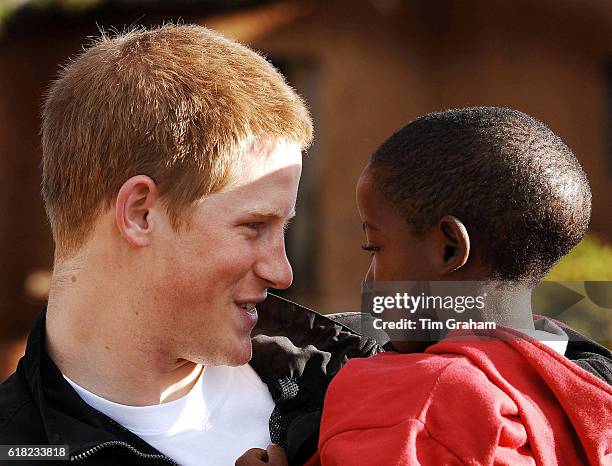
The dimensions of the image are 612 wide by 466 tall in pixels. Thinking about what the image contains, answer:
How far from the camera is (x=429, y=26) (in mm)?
8023

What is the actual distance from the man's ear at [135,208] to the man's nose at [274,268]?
0.84 ft

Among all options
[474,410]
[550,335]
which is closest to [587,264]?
[550,335]

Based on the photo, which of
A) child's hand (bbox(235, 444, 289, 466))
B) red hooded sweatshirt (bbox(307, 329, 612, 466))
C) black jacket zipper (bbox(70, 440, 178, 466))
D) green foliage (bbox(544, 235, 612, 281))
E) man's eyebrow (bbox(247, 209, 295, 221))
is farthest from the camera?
green foliage (bbox(544, 235, 612, 281))

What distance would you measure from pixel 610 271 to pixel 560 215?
347 cm

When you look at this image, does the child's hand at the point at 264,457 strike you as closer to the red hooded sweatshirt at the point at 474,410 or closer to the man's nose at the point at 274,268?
the red hooded sweatshirt at the point at 474,410

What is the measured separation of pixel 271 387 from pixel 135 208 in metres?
0.57

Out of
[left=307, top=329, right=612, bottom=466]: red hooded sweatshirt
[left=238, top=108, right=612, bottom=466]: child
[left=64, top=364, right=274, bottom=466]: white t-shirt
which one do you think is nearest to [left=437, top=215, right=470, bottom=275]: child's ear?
[left=238, top=108, right=612, bottom=466]: child

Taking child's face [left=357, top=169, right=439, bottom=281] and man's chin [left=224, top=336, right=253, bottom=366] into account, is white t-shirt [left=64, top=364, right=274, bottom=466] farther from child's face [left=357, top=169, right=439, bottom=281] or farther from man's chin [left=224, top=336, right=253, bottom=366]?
child's face [left=357, top=169, right=439, bottom=281]

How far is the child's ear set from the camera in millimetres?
2008

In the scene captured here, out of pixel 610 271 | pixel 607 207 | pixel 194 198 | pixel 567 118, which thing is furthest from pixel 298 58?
pixel 194 198

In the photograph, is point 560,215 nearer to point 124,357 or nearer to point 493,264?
point 493,264

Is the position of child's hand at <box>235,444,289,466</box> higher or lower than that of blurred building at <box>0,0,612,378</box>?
lower

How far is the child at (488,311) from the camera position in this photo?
5.92 feet

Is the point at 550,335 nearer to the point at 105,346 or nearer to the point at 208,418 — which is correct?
the point at 208,418
